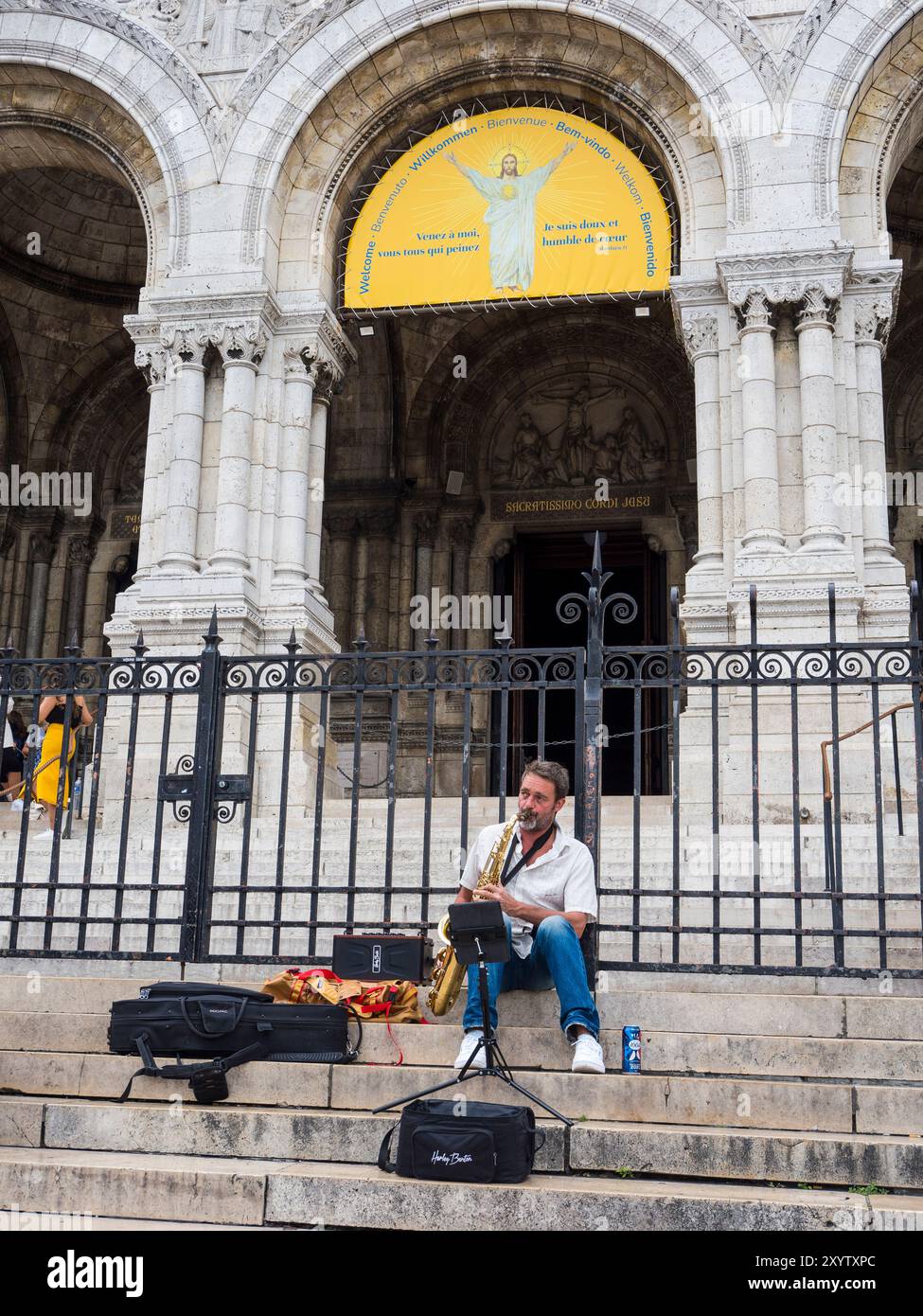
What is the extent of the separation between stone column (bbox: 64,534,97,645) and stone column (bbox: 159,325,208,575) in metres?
7.29

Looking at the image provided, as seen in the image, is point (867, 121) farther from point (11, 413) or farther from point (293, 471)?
point (11, 413)

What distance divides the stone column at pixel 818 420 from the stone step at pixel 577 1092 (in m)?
7.58

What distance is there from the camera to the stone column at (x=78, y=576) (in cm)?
2134

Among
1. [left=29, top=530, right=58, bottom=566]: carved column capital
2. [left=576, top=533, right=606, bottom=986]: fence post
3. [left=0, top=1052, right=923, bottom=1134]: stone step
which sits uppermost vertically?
[left=29, top=530, right=58, bottom=566]: carved column capital

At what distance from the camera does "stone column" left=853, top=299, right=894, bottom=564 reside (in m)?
13.3

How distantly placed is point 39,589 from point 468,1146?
57.8 feet

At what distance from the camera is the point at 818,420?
1329cm

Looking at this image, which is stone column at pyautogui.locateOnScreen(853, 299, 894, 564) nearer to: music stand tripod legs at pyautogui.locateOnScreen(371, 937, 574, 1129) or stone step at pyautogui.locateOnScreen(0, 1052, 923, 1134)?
stone step at pyautogui.locateOnScreen(0, 1052, 923, 1134)

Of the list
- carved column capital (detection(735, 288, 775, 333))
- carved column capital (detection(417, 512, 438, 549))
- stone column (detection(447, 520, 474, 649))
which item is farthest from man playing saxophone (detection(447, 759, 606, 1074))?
carved column capital (detection(417, 512, 438, 549))

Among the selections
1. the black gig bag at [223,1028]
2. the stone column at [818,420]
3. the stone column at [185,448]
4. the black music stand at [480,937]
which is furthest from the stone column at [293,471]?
the black music stand at [480,937]

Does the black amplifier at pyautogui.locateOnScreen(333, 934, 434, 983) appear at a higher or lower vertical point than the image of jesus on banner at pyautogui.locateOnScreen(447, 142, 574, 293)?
lower

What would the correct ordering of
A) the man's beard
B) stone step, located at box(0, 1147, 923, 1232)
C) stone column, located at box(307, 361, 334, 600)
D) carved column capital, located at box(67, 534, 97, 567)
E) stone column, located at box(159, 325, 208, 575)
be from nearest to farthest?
stone step, located at box(0, 1147, 923, 1232) → the man's beard → stone column, located at box(159, 325, 208, 575) → stone column, located at box(307, 361, 334, 600) → carved column capital, located at box(67, 534, 97, 567)

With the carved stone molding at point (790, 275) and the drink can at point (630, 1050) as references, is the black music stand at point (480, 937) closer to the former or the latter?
the drink can at point (630, 1050)

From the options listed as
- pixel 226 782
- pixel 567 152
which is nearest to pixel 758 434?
pixel 567 152
